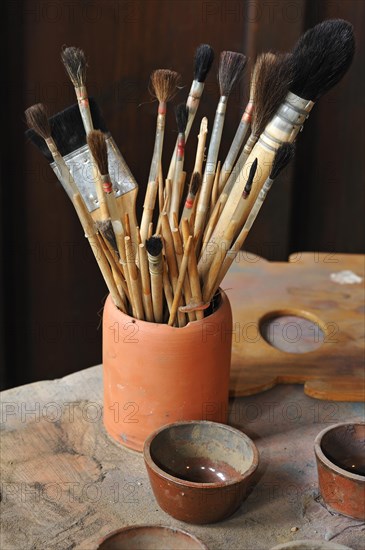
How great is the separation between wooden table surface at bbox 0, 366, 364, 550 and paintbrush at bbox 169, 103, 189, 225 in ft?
1.02

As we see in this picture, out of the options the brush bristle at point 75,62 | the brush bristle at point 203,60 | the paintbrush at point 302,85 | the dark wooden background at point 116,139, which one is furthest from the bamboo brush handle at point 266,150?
the dark wooden background at point 116,139

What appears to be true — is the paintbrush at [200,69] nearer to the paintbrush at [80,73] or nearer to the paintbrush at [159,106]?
the paintbrush at [159,106]

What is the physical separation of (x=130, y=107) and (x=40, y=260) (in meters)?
0.42

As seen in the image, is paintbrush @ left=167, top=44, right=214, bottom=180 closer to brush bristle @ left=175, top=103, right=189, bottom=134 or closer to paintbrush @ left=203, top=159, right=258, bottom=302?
brush bristle @ left=175, top=103, right=189, bottom=134

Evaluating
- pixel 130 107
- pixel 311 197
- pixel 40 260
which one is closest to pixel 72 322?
pixel 40 260

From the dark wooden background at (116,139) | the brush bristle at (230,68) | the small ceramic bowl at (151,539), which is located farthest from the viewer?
the dark wooden background at (116,139)

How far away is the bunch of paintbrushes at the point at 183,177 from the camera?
3.04 feet

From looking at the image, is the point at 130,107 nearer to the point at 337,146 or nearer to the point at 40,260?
the point at 40,260

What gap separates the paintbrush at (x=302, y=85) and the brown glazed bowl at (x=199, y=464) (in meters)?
0.20

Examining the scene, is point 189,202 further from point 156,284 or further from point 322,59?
point 322,59

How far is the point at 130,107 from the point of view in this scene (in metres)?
1.82

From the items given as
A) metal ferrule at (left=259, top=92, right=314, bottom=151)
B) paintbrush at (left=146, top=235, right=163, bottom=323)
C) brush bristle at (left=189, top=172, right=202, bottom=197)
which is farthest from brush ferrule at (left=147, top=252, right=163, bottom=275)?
metal ferrule at (left=259, top=92, right=314, bottom=151)

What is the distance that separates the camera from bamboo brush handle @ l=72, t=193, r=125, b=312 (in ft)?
3.07

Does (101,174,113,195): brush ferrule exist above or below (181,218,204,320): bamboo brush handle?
above
